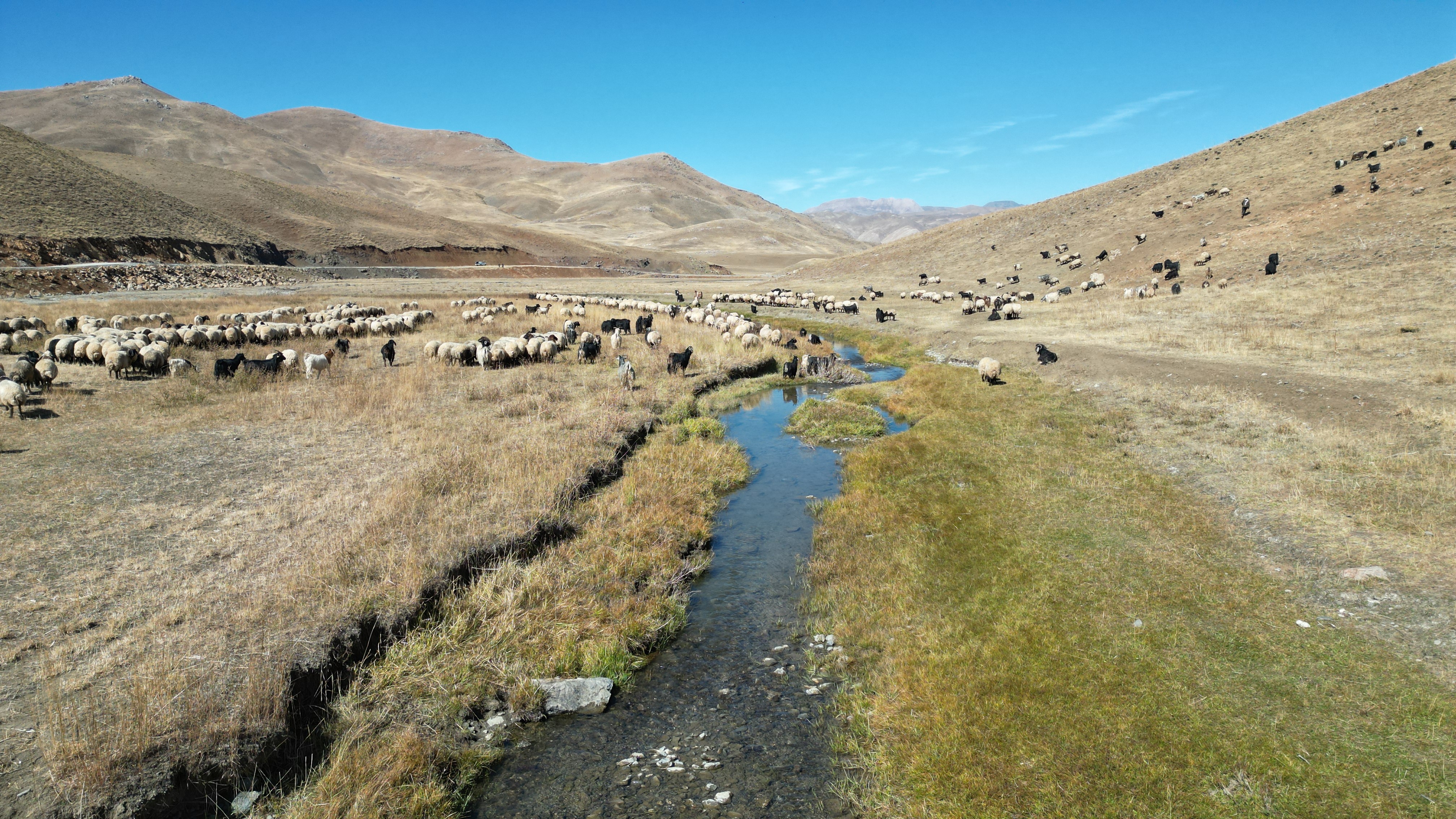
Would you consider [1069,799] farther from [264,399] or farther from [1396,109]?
[1396,109]

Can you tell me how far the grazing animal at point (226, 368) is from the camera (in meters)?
18.0

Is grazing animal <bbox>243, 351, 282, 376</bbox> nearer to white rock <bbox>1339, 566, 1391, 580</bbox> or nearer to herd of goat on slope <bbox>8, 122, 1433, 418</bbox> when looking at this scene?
herd of goat on slope <bbox>8, 122, 1433, 418</bbox>

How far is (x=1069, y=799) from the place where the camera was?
193 inches

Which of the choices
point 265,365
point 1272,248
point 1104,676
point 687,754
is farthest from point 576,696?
point 1272,248

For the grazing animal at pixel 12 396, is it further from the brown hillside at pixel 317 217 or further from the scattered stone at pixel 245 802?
the brown hillside at pixel 317 217

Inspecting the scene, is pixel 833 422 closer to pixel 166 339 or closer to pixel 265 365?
pixel 265 365

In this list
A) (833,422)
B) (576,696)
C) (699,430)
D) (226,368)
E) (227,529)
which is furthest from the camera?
(226,368)

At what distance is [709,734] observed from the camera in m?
6.32

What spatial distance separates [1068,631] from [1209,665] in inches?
49.9

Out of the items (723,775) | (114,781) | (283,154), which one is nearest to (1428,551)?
(723,775)

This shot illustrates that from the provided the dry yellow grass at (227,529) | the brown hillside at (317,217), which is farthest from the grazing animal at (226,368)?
the brown hillside at (317,217)

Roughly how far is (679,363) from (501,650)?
16181 mm

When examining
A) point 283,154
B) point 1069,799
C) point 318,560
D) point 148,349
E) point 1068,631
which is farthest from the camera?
point 283,154

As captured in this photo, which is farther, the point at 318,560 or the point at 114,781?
the point at 318,560
